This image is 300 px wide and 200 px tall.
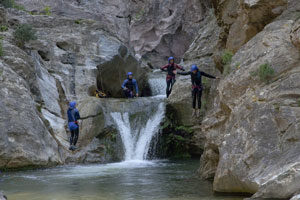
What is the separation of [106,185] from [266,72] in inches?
188

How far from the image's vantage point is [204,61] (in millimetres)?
18641

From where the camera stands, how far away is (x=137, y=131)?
17.0 meters

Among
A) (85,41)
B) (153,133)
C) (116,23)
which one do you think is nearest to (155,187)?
(153,133)

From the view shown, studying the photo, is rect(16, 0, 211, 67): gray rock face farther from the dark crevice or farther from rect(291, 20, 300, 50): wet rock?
rect(291, 20, 300, 50): wet rock

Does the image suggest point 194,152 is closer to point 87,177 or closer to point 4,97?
point 87,177

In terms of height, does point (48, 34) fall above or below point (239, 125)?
above

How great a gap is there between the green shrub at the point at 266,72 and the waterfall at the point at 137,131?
9.87 metres

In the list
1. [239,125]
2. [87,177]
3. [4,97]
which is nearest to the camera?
[239,125]

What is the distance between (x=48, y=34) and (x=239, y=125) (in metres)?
17.5

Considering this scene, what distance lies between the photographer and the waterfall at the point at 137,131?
16.4m

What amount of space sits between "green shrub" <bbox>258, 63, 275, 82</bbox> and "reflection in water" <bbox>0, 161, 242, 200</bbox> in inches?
96.3

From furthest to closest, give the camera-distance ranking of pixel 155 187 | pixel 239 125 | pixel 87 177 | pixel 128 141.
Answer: pixel 128 141
pixel 87 177
pixel 155 187
pixel 239 125

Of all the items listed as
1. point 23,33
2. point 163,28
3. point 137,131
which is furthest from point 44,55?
point 163,28

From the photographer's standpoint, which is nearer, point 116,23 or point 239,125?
point 239,125
